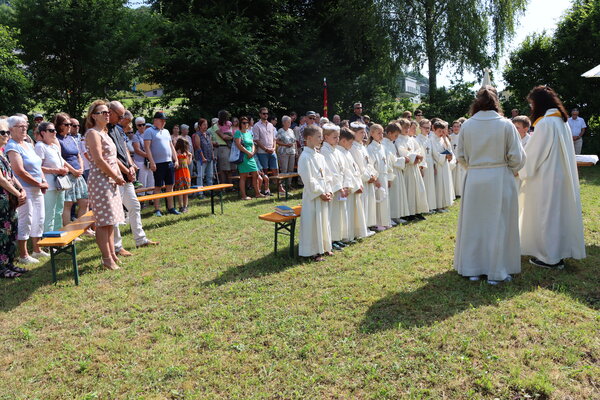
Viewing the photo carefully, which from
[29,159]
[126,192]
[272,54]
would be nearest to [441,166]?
[126,192]

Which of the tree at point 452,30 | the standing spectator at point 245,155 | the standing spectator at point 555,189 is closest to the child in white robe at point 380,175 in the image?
the standing spectator at point 555,189

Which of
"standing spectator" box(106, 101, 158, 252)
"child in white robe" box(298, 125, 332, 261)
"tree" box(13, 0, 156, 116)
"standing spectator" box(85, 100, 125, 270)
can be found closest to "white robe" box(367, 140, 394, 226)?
"child in white robe" box(298, 125, 332, 261)

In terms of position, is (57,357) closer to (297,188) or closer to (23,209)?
(23,209)

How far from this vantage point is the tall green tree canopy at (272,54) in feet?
54.8

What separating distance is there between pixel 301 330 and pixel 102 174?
3546 millimetres

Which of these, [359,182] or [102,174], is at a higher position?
[102,174]

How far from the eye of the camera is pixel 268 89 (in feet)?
64.4

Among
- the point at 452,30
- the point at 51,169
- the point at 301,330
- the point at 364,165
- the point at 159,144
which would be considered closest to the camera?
the point at 301,330

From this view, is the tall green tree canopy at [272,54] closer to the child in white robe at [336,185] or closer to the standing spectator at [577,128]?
the standing spectator at [577,128]

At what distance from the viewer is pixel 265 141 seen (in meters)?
13.0

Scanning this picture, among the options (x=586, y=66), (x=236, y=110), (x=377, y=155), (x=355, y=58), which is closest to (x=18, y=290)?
(x=377, y=155)

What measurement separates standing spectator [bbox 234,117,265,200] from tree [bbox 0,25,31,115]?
20.6ft

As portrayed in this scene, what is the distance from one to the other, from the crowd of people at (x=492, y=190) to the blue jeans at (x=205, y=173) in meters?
5.98

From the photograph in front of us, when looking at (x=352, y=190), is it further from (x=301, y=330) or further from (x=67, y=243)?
(x=67, y=243)
